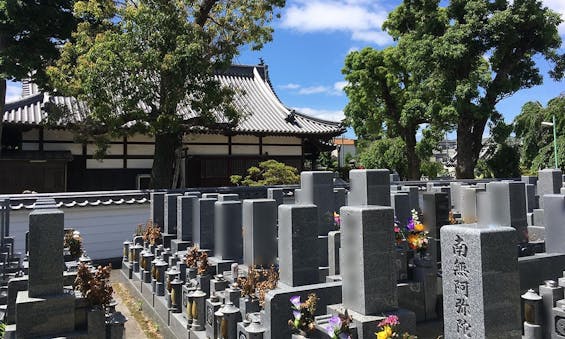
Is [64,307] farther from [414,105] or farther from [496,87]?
[496,87]

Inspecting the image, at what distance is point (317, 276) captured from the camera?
5.40m

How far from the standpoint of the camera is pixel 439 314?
5.79 m

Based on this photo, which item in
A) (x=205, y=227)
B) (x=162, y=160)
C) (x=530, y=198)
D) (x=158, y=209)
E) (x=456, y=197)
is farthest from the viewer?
(x=162, y=160)

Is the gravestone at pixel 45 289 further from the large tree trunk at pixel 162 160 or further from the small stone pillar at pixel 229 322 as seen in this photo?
the large tree trunk at pixel 162 160

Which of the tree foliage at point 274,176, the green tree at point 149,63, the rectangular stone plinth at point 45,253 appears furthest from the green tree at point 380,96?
the rectangular stone plinth at point 45,253

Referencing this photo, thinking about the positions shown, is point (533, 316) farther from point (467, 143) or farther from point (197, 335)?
point (467, 143)

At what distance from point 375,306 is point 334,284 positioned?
33.1 inches

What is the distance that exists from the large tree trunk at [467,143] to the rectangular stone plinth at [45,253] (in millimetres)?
18989

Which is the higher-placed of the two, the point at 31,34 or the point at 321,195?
the point at 31,34

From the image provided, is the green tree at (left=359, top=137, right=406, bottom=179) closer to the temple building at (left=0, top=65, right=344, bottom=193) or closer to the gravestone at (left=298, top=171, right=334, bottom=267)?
the temple building at (left=0, top=65, right=344, bottom=193)

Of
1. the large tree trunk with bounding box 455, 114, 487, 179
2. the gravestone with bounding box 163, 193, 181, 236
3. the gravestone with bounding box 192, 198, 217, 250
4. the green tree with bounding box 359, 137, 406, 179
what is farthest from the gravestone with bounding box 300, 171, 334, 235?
the green tree with bounding box 359, 137, 406, 179

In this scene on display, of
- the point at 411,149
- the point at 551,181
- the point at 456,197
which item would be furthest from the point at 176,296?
the point at 411,149

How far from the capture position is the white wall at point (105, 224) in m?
10.7

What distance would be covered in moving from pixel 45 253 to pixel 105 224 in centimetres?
728
